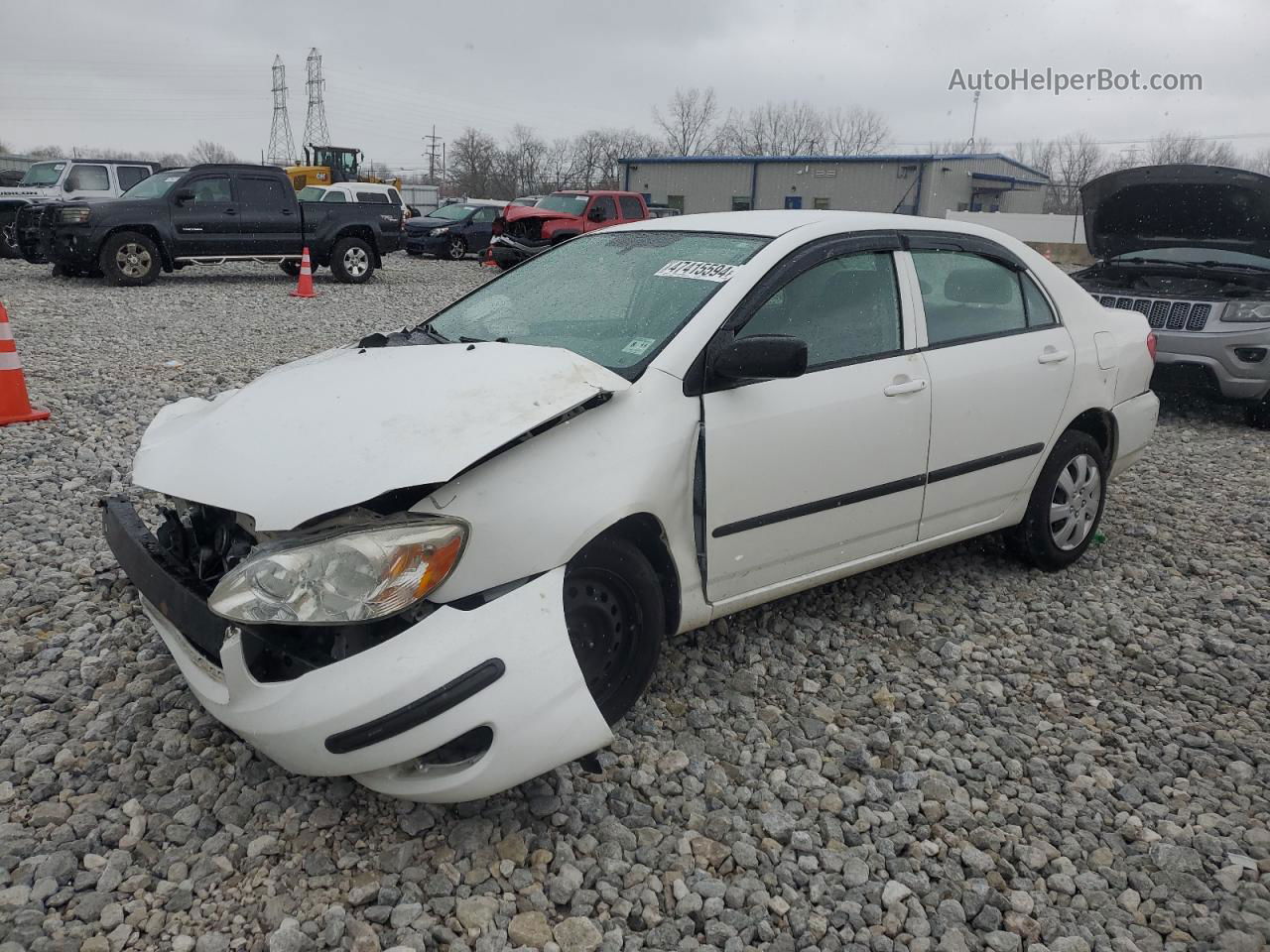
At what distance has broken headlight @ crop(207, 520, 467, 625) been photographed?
2.12 meters

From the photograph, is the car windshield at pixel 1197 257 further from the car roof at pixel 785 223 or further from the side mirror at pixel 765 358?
the side mirror at pixel 765 358

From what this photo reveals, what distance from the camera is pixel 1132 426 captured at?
14.0 feet

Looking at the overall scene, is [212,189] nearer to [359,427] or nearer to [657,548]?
[359,427]

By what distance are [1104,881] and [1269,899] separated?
38cm

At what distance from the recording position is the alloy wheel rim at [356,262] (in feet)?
49.5

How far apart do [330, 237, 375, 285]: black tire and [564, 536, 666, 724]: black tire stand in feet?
45.1

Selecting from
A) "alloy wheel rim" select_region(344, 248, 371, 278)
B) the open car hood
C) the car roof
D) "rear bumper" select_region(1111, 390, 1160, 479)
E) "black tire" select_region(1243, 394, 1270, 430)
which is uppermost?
the open car hood

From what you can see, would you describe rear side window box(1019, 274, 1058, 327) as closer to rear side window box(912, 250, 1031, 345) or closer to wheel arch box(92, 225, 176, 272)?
rear side window box(912, 250, 1031, 345)

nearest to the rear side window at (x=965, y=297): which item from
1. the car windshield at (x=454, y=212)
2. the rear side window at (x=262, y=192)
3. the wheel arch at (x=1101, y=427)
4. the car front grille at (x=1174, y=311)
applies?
the wheel arch at (x=1101, y=427)

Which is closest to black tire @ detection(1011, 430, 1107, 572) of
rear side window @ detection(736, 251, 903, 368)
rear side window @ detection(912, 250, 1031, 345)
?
rear side window @ detection(912, 250, 1031, 345)

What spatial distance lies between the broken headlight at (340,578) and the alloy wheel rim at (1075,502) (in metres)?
2.88

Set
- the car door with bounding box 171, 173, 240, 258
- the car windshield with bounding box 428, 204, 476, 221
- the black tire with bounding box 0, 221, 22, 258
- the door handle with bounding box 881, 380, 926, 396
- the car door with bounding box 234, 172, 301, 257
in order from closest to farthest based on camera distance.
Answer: the door handle with bounding box 881, 380, 926, 396, the car door with bounding box 171, 173, 240, 258, the car door with bounding box 234, 172, 301, 257, the black tire with bounding box 0, 221, 22, 258, the car windshield with bounding box 428, 204, 476, 221

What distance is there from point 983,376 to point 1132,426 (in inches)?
49.1

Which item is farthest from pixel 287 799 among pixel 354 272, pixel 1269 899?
pixel 354 272
